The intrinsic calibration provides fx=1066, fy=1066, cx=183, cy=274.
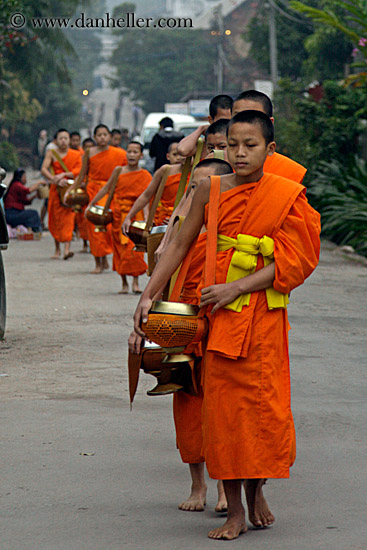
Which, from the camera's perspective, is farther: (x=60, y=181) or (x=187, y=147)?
(x=60, y=181)

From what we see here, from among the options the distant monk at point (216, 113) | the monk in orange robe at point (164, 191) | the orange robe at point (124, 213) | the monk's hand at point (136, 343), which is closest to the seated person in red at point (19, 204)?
the orange robe at point (124, 213)

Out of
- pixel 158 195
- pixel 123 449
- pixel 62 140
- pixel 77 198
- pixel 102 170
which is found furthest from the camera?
pixel 62 140

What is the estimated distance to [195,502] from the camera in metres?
4.45

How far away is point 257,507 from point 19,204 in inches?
593

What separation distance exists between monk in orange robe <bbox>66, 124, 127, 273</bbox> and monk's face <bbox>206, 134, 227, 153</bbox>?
27.1 ft

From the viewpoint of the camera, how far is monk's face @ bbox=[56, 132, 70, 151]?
16.0 metres

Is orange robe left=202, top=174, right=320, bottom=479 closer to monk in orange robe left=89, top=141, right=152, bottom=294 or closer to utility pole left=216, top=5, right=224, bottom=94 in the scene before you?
monk in orange robe left=89, top=141, right=152, bottom=294

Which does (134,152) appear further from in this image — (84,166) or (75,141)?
(75,141)

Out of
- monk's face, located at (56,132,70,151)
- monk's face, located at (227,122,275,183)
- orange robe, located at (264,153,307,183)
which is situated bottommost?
monk's face, located at (56,132,70,151)

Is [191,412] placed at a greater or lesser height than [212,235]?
lesser

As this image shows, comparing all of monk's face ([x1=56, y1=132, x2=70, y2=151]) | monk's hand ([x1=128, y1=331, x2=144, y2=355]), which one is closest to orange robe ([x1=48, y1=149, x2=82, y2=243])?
monk's face ([x1=56, y1=132, x2=70, y2=151])

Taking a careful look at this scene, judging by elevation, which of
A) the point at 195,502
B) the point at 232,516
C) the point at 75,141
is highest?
the point at 75,141

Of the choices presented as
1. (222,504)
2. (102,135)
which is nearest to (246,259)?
(222,504)

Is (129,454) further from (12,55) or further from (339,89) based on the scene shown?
(12,55)
